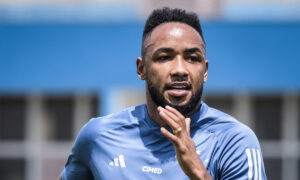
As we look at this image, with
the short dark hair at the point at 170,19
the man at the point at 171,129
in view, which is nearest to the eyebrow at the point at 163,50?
the man at the point at 171,129

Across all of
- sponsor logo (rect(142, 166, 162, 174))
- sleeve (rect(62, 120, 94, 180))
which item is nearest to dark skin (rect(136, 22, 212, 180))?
sponsor logo (rect(142, 166, 162, 174))

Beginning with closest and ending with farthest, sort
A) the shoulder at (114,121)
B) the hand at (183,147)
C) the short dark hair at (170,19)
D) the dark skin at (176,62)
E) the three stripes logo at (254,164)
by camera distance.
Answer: the hand at (183,147) < the three stripes logo at (254,164) < the dark skin at (176,62) < the short dark hair at (170,19) < the shoulder at (114,121)

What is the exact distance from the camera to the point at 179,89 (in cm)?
288

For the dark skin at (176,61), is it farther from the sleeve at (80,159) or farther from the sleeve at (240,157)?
the sleeve at (80,159)

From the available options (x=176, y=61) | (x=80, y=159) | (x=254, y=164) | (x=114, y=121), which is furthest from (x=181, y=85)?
(x=80, y=159)

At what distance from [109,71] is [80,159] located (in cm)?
663

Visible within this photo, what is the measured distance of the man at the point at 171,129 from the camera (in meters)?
2.82

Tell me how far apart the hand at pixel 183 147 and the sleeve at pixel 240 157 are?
25 centimetres

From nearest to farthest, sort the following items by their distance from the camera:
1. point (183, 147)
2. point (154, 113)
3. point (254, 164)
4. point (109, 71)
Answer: point (183, 147)
point (254, 164)
point (154, 113)
point (109, 71)

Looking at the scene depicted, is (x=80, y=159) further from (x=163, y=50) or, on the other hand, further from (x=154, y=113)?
(x=163, y=50)

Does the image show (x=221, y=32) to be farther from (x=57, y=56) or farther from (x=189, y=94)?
(x=189, y=94)

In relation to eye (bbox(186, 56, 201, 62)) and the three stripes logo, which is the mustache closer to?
eye (bbox(186, 56, 201, 62))

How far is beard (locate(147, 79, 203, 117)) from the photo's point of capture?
289 centimetres

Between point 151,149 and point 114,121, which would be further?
point 114,121
